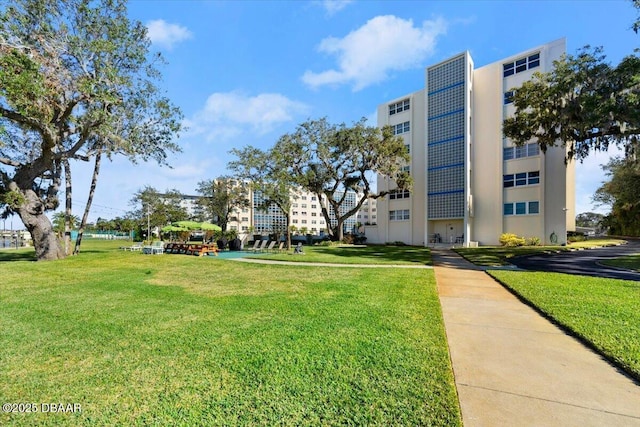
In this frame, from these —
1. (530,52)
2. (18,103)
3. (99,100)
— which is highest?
(530,52)

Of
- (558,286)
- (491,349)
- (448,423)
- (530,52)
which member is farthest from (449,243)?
(448,423)

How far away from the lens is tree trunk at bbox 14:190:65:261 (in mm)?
15391

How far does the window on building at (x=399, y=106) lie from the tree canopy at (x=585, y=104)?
49.5 feet

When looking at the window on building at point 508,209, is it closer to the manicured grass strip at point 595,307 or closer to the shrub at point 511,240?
the shrub at point 511,240

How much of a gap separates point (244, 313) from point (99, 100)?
13892mm

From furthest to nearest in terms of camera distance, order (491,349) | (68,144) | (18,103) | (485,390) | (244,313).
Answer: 1. (68,144)
2. (18,103)
3. (244,313)
4. (491,349)
5. (485,390)

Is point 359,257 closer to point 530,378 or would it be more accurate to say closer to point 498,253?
point 498,253

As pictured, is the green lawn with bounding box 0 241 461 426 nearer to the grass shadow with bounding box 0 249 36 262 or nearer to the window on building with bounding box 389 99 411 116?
the grass shadow with bounding box 0 249 36 262

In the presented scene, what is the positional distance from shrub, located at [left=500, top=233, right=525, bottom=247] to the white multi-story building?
2003 mm

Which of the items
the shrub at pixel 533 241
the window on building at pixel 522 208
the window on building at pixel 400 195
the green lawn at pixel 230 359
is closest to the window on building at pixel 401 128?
the window on building at pixel 400 195

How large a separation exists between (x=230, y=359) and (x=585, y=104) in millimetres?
20597

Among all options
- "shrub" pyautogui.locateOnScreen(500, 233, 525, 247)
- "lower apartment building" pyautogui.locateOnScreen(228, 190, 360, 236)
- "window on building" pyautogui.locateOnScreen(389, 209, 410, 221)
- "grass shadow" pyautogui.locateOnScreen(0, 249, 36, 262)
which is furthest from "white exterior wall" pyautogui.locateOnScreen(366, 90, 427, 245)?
"lower apartment building" pyautogui.locateOnScreen(228, 190, 360, 236)

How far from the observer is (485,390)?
9.56ft

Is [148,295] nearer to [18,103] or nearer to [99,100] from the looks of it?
[18,103]
